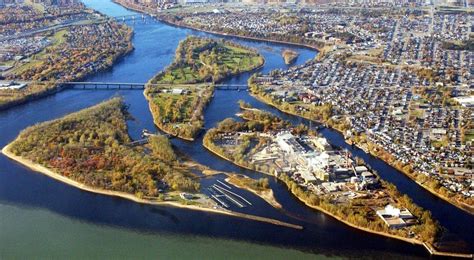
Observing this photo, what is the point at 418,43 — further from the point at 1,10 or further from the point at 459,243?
the point at 1,10

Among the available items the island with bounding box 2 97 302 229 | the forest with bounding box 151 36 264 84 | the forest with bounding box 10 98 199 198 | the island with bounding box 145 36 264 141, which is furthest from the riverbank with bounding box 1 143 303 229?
the forest with bounding box 151 36 264 84

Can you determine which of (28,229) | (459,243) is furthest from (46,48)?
(459,243)

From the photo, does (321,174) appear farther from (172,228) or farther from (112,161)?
(112,161)

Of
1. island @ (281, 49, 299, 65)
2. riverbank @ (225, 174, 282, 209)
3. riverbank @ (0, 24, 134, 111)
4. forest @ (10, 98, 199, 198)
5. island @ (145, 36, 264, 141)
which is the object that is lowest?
riverbank @ (0, 24, 134, 111)

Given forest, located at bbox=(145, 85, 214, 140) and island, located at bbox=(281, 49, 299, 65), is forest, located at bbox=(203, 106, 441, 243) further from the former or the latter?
island, located at bbox=(281, 49, 299, 65)

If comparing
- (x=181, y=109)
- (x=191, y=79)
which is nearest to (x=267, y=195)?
(x=181, y=109)

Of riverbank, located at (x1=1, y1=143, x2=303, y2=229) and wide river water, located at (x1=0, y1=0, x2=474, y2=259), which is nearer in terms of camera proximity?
wide river water, located at (x1=0, y1=0, x2=474, y2=259)

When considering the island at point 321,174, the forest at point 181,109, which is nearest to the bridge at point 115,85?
the forest at point 181,109
